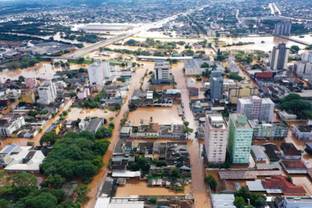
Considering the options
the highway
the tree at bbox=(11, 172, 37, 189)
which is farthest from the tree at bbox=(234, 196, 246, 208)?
the highway

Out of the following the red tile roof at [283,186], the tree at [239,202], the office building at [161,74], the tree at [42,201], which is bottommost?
the red tile roof at [283,186]

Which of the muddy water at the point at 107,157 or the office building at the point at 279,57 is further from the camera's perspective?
the office building at the point at 279,57

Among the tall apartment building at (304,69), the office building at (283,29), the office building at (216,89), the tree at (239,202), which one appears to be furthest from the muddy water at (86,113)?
the office building at (283,29)

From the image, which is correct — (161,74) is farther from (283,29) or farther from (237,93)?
(283,29)

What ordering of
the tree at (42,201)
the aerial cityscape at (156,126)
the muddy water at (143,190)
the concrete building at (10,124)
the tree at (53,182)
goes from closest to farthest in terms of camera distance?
the tree at (42,201)
the aerial cityscape at (156,126)
the tree at (53,182)
the muddy water at (143,190)
the concrete building at (10,124)

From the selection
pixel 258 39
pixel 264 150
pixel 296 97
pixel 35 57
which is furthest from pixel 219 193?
pixel 258 39

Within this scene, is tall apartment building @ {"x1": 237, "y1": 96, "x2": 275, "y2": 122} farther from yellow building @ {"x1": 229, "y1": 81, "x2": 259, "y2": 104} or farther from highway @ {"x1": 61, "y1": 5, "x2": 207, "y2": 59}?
highway @ {"x1": 61, "y1": 5, "x2": 207, "y2": 59}

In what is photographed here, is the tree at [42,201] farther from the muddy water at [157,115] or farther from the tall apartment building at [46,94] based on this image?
the tall apartment building at [46,94]
